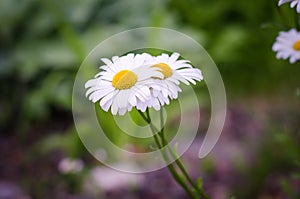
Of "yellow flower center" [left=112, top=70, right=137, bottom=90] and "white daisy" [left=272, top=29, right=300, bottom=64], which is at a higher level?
"white daisy" [left=272, top=29, right=300, bottom=64]

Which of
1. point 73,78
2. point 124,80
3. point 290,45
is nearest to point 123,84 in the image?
point 124,80

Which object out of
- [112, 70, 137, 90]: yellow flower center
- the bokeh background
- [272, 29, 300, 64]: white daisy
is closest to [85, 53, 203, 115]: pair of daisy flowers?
[112, 70, 137, 90]: yellow flower center

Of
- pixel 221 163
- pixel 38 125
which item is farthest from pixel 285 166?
pixel 38 125

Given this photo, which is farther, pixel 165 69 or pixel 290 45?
pixel 290 45

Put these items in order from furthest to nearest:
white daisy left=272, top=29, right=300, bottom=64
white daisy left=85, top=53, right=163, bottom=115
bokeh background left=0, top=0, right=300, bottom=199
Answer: bokeh background left=0, top=0, right=300, bottom=199 < white daisy left=272, top=29, right=300, bottom=64 < white daisy left=85, top=53, right=163, bottom=115

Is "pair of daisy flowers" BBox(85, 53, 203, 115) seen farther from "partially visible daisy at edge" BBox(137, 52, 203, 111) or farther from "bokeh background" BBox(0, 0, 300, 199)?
"bokeh background" BBox(0, 0, 300, 199)

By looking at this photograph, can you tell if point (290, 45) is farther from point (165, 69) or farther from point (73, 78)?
point (73, 78)

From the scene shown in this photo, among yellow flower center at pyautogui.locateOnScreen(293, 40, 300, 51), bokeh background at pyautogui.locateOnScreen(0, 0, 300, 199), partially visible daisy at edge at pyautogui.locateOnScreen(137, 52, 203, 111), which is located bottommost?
partially visible daisy at edge at pyautogui.locateOnScreen(137, 52, 203, 111)
